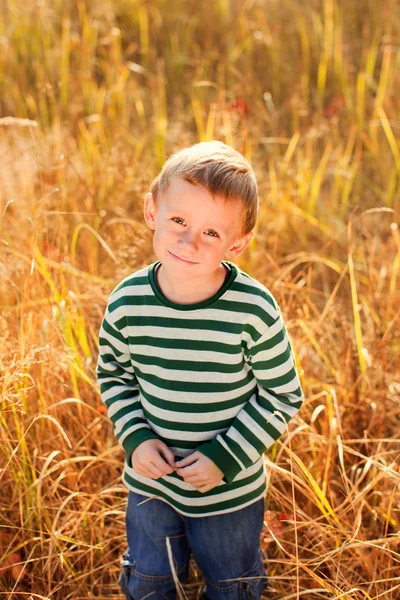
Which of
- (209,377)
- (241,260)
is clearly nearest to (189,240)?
(209,377)

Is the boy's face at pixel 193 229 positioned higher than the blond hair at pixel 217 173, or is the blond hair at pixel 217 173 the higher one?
the blond hair at pixel 217 173

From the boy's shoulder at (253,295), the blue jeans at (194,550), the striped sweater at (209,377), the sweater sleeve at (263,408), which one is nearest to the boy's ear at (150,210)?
the striped sweater at (209,377)

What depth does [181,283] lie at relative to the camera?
1474mm

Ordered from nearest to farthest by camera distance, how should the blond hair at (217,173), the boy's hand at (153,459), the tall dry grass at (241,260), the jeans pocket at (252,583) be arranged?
the blond hair at (217,173) → the boy's hand at (153,459) → the jeans pocket at (252,583) → the tall dry grass at (241,260)

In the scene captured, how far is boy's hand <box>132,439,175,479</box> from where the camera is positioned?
1.47 metres

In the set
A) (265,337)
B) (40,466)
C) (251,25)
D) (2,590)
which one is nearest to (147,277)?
(265,337)

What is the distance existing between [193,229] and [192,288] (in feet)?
0.46

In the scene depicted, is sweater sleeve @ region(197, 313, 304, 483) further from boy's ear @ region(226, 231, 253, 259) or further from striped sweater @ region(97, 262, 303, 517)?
boy's ear @ region(226, 231, 253, 259)

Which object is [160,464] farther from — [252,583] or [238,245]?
[238,245]

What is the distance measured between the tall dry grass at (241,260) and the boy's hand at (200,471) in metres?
0.16

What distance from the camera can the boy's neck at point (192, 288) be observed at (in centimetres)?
147

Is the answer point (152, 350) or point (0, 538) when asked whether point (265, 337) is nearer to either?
point (152, 350)

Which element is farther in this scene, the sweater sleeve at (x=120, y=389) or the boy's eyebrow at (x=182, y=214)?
the sweater sleeve at (x=120, y=389)

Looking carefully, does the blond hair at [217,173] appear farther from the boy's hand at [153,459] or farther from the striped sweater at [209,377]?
the boy's hand at [153,459]
